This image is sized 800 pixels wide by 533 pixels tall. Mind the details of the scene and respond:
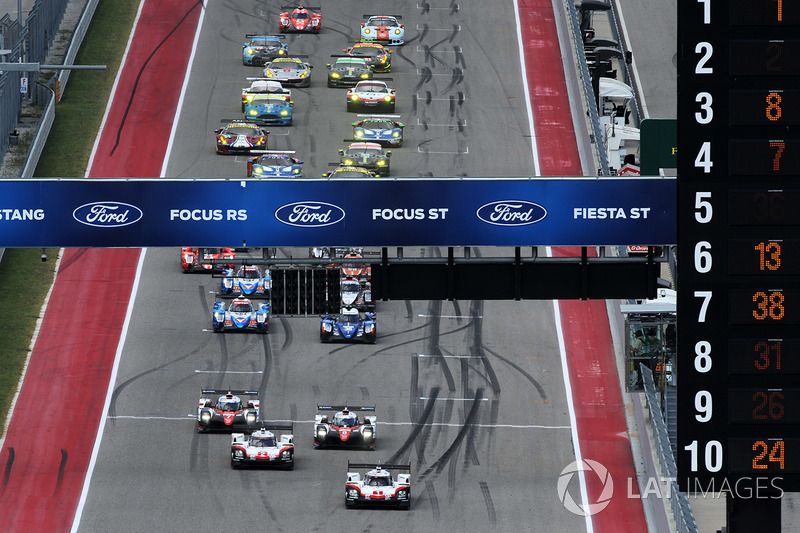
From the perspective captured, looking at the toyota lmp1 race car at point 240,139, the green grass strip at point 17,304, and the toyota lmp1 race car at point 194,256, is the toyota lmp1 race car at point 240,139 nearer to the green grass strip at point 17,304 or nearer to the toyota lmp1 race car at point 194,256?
the toyota lmp1 race car at point 194,256

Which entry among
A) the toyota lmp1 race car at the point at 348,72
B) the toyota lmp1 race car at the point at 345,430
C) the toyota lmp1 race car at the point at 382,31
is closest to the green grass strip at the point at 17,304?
the toyota lmp1 race car at the point at 345,430

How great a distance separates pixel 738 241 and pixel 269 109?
193ft

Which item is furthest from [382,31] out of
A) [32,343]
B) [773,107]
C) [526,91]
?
[773,107]

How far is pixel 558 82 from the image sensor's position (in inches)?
3300

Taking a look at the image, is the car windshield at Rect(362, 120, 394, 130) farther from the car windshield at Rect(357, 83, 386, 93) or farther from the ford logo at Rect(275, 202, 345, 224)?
the ford logo at Rect(275, 202, 345, 224)

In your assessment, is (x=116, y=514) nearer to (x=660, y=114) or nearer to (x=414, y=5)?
(x=660, y=114)

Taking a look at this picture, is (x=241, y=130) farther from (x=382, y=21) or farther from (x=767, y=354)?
(x=767, y=354)

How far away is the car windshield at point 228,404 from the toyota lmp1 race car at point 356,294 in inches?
374

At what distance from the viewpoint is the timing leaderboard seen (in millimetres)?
21891

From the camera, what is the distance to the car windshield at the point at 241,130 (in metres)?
76.6

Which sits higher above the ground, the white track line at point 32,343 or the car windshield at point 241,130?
the car windshield at point 241,130

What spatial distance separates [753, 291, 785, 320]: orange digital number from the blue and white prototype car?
43336 millimetres

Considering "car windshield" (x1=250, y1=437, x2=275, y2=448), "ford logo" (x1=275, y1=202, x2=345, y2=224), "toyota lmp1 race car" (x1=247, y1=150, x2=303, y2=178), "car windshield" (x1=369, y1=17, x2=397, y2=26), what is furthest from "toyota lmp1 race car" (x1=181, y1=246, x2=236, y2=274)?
"car windshield" (x1=369, y1=17, x2=397, y2=26)

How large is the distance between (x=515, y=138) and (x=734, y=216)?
2246 inches
